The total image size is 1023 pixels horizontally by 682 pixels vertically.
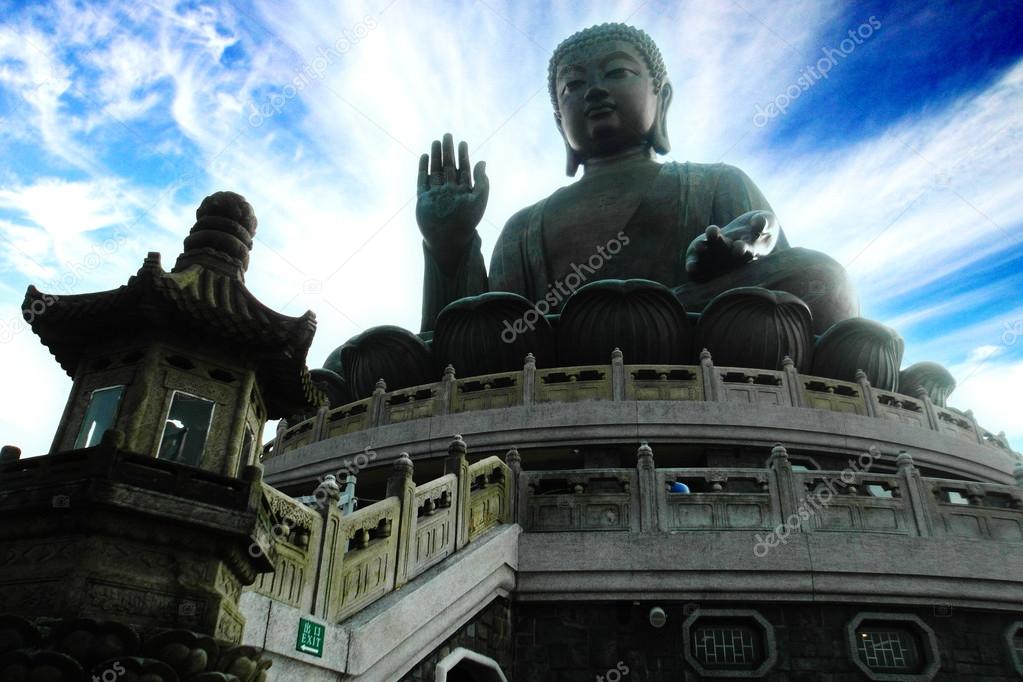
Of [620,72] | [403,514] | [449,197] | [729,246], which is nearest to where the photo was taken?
[403,514]

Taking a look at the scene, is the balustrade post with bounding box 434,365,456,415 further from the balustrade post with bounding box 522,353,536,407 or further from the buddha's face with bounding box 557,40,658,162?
the buddha's face with bounding box 557,40,658,162

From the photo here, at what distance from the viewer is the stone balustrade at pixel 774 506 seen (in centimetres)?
702

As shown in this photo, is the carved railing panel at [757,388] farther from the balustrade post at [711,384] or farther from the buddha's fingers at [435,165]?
the buddha's fingers at [435,165]

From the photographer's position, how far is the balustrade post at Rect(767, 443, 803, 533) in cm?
700

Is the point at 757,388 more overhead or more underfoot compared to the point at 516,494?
more overhead

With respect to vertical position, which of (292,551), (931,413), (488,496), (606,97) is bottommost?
(292,551)

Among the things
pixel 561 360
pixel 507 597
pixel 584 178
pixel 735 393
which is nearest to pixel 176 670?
pixel 507 597

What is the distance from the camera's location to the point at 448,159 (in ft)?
47.8

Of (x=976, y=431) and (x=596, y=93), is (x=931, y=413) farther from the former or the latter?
(x=596, y=93)

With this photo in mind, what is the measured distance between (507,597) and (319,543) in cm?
228

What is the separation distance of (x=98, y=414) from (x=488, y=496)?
3.42 m

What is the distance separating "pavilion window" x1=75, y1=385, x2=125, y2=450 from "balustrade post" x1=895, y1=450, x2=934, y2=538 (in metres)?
5.95

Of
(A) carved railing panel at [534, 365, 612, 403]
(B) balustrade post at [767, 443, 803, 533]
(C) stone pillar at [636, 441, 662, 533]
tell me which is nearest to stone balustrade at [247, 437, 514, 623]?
(C) stone pillar at [636, 441, 662, 533]

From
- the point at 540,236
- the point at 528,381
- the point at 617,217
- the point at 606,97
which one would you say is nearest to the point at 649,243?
the point at 617,217
